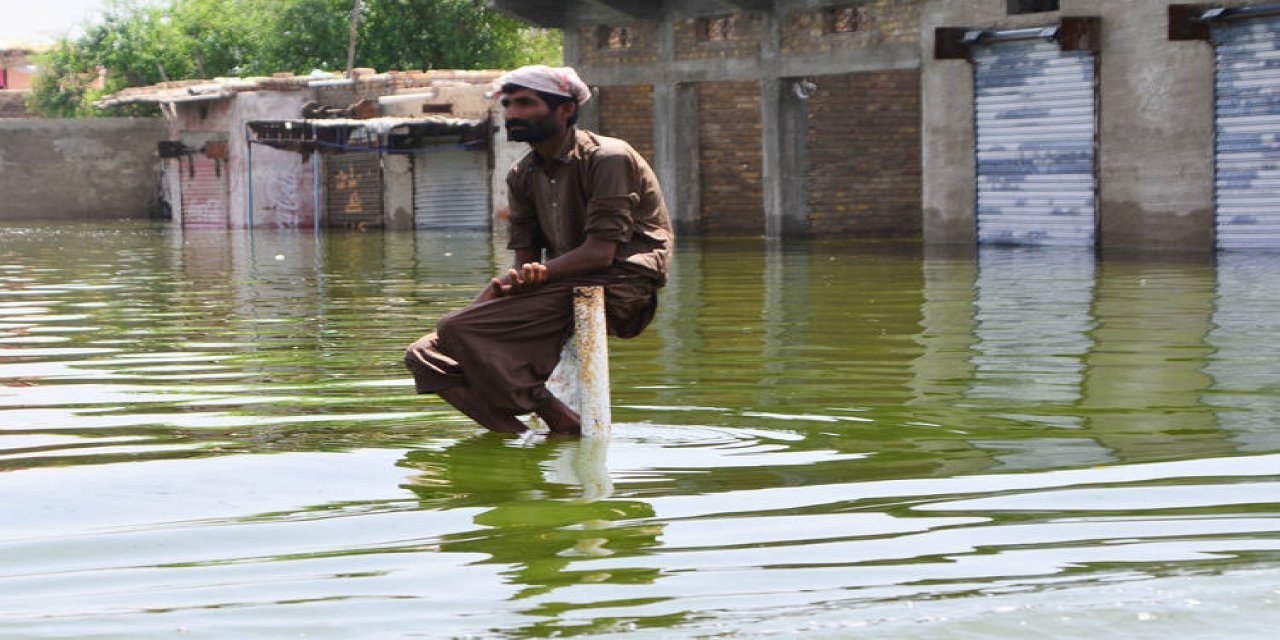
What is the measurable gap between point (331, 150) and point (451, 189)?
134 inches

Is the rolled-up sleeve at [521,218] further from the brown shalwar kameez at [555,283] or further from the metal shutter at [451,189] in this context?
the metal shutter at [451,189]

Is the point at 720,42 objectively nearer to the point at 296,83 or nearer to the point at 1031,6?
the point at 1031,6

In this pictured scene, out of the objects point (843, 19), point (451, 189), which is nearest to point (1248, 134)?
point (843, 19)

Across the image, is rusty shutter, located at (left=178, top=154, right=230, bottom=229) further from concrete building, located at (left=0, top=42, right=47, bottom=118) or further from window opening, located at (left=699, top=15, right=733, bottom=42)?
concrete building, located at (left=0, top=42, right=47, bottom=118)

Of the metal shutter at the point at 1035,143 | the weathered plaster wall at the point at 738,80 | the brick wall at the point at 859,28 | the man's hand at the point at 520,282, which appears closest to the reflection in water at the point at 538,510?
the man's hand at the point at 520,282

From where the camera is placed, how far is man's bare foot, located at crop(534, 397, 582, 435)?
6.84m

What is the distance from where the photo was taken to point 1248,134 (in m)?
20.6

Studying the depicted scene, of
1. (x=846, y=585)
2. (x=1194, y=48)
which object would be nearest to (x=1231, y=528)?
(x=846, y=585)

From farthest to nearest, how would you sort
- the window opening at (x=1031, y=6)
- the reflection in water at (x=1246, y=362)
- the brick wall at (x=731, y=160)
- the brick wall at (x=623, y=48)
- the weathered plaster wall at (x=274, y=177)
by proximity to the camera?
the weathered plaster wall at (x=274, y=177), the brick wall at (x=731, y=160), the brick wall at (x=623, y=48), the window opening at (x=1031, y=6), the reflection in water at (x=1246, y=362)

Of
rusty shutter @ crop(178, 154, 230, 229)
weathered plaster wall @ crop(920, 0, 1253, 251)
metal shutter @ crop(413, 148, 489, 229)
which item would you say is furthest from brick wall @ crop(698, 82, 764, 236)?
rusty shutter @ crop(178, 154, 230, 229)

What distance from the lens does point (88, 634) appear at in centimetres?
401

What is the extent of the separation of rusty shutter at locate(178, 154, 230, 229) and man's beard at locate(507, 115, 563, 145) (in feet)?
121

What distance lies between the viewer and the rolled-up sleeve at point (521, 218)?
6.77 meters

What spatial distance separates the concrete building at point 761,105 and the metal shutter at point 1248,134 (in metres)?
5.28
